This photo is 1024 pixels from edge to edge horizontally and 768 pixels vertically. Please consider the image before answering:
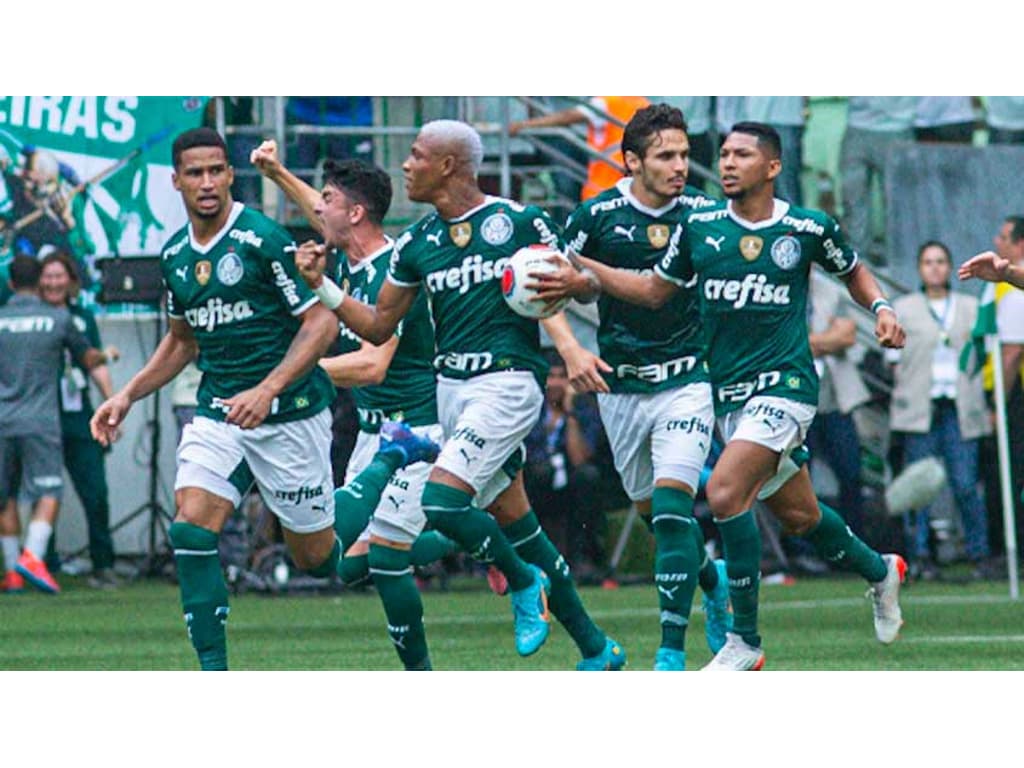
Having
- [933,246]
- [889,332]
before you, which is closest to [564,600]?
[889,332]

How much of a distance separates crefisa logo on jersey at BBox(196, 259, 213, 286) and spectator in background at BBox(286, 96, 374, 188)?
28.1 ft

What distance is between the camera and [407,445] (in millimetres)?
11930

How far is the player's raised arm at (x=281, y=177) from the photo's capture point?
38.9 feet

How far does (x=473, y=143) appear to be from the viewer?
1154 cm

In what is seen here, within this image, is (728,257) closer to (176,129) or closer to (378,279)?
(378,279)

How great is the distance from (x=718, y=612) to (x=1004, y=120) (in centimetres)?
962

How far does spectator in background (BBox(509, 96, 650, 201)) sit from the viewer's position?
20.0 meters

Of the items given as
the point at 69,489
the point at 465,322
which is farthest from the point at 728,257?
the point at 69,489

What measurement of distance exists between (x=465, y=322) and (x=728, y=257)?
4.22 feet

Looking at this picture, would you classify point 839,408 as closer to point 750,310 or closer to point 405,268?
point 750,310

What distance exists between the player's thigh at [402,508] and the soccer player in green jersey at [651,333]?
0.97 meters

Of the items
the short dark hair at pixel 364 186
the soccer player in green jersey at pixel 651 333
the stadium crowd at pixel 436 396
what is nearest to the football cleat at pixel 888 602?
the stadium crowd at pixel 436 396

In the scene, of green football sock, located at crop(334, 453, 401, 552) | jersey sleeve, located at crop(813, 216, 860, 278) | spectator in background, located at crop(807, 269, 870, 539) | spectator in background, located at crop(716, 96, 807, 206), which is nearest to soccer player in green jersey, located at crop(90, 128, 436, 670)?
green football sock, located at crop(334, 453, 401, 552)

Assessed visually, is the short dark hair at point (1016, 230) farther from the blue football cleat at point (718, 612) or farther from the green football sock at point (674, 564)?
the green football sock at point (674, 564)
